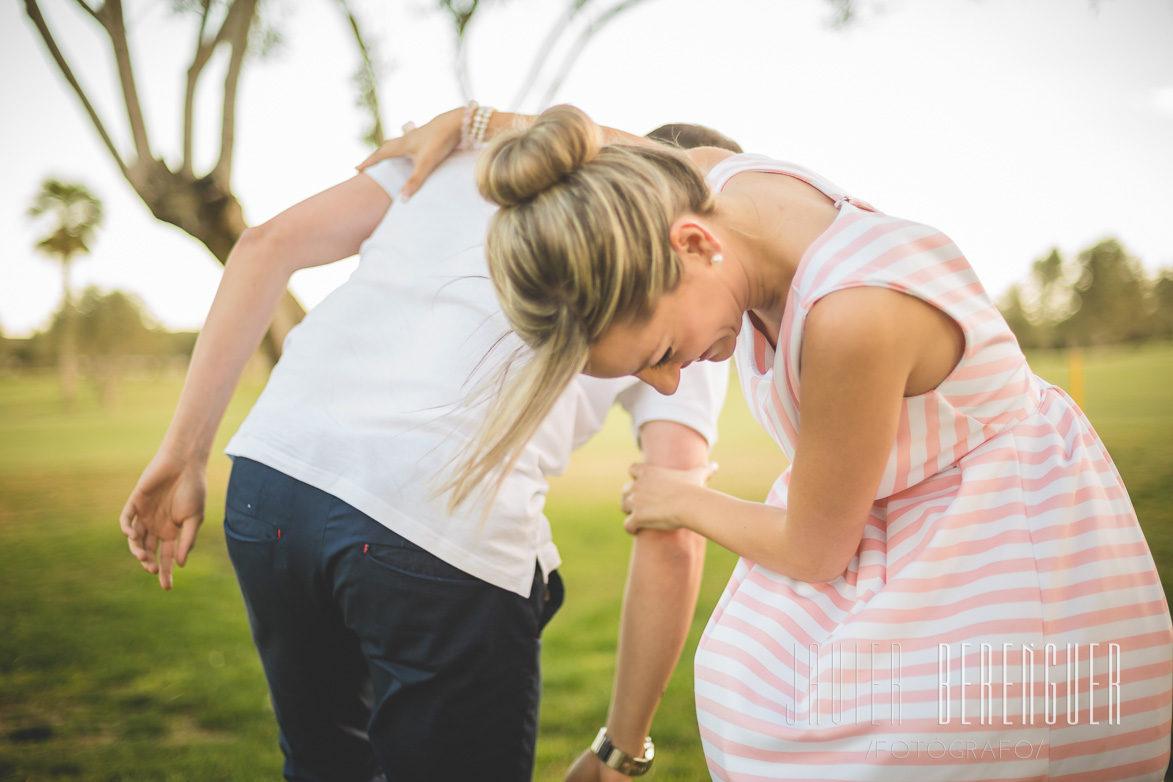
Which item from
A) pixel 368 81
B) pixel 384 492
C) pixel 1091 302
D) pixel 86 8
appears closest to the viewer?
pixel 384 492

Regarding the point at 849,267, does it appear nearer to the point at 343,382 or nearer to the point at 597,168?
the point at 597,168

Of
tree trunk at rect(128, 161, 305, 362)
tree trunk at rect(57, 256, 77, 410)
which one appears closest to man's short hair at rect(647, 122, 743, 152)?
tree trunk at rect(128, 161, 305, 362)

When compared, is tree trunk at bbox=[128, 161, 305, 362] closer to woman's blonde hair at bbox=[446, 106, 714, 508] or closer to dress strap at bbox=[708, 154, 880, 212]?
woman's blonde hair at bbox=[446, 106, 714, 508]

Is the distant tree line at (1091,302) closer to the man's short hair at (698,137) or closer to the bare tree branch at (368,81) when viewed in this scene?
the bare tree branch at (368,81)

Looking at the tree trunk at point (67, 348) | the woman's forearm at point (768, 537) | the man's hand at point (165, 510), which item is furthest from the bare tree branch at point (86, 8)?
the tree trunk at point (67, 348)

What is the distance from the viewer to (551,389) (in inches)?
51.9

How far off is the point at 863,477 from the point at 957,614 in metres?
0.28

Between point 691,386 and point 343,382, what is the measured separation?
2.88 ft

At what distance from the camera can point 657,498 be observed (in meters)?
1.67

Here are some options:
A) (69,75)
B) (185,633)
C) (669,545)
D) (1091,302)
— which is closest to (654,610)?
(669,545)

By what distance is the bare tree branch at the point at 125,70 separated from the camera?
448 cm

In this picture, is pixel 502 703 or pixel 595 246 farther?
pixel 502 703

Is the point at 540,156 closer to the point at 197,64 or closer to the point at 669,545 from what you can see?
the point at 669,545

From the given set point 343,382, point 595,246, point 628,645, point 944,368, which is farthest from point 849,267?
point 628,645
